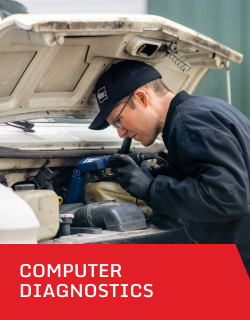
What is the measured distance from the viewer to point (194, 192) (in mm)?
1767

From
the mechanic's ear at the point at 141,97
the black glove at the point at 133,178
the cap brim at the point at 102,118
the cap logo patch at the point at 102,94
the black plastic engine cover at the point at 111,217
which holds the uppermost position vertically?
the mechanic's ear at the point at 141,97

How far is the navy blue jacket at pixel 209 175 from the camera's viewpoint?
1734mm

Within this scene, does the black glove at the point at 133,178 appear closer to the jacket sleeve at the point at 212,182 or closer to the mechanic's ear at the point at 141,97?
the jacket sleeve at the point at 212,182

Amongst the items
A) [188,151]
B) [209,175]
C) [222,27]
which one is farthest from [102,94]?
[222,27]

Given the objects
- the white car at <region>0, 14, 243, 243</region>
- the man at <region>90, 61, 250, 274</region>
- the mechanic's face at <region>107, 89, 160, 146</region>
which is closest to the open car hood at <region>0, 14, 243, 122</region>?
the white car at <region>0, 14, 243, 243</region>

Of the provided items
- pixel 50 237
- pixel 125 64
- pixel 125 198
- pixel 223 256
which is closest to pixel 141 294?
pixel 223 256

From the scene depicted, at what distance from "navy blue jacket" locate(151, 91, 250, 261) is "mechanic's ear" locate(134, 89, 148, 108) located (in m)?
0.18

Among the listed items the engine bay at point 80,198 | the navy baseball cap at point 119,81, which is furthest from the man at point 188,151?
the engine bay at point 80,198

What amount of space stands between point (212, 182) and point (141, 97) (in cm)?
60

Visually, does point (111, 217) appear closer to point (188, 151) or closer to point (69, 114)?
point (188, 151)

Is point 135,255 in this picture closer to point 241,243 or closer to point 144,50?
point 241,243

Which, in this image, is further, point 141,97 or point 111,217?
point 141,97

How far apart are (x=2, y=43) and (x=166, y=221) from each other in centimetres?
106

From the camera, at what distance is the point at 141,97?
2.11 m
